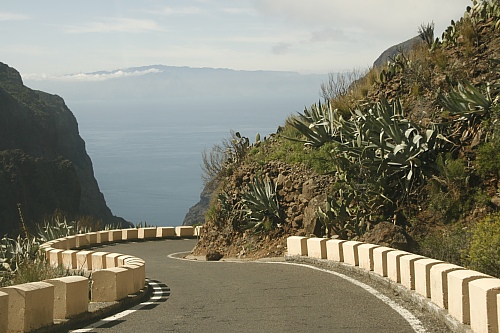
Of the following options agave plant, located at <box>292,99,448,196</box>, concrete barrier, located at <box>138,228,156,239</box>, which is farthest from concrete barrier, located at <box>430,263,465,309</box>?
concrete barrier, located at <box>138,228,156,239</box>

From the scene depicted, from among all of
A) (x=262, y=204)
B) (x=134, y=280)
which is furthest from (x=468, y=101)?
(x=134, y=280)

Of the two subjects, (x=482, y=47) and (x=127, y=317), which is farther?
(x=482, y=47)

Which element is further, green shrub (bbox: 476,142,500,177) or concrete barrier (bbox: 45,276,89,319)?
green shrub (bbox: 476,142,500,177)

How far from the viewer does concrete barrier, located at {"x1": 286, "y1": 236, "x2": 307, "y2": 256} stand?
69.7 ft

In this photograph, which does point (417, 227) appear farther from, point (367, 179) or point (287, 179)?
point (287, 179)

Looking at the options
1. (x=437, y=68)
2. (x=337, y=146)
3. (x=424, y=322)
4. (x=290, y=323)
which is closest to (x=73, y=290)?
(x=290, y=323)

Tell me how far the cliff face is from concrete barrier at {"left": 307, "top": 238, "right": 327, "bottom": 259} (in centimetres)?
5702

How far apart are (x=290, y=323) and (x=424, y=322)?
67.1 inches

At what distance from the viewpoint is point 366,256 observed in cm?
1658

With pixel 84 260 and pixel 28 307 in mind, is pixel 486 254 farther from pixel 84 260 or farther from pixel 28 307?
pixel 84 260

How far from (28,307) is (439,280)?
530 centimetres

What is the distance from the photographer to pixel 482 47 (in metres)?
26.6

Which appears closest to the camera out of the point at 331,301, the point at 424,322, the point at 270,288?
the point at 424,322

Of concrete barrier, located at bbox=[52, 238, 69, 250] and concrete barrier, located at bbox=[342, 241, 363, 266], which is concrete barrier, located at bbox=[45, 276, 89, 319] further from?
concrete barrier, located at bbox=[52, 238, 69, 250]
